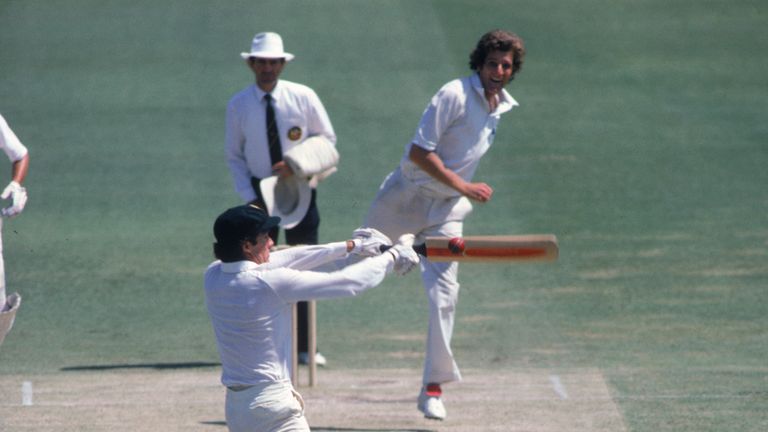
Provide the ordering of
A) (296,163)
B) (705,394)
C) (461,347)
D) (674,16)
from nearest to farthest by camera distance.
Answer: (705,394) < (296,163) < (461,347) < (674,16)

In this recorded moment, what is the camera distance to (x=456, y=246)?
6320 millimetres

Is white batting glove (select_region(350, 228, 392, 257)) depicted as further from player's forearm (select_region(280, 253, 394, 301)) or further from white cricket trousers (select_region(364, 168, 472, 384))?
white cricket trousers (select_region(364, 168, 472, 384))

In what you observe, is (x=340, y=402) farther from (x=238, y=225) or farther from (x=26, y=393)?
(x=238, y=225)

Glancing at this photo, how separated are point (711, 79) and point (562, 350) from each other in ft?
25.1

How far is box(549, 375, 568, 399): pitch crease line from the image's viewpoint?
Result: 307 inches

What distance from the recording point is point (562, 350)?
884 centimetres

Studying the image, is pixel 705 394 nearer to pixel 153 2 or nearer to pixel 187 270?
pixel 187 270

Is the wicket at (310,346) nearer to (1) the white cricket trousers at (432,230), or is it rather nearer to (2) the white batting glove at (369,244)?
(1) the white cricket trousers at (432,230)

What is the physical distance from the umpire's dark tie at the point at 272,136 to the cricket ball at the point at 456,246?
261 centimetres

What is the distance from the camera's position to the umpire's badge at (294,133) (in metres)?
8.74

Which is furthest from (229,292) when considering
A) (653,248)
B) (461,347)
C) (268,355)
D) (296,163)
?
(653,248)

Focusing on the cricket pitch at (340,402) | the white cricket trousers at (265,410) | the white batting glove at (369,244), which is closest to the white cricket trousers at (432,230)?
the cricket pitch at (340,402)

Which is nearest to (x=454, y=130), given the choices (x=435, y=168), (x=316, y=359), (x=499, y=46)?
(x=435, y=168)

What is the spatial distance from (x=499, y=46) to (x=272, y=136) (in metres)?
1.90
